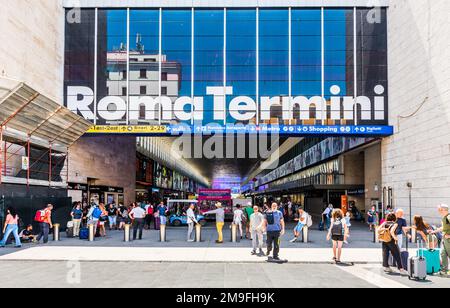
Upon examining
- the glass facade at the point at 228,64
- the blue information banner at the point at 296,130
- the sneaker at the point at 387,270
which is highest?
the glass facade at the point at 228,64

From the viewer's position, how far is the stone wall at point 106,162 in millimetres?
28656

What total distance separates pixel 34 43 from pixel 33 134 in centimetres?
647

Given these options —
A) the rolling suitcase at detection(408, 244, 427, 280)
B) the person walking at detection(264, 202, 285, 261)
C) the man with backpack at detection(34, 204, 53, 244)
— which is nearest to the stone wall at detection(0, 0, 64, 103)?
the man with backpack at detection(34, 204, 53, 244)

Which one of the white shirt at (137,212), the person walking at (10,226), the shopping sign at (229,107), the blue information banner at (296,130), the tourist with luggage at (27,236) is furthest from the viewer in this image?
the shopping sign at (229,107)

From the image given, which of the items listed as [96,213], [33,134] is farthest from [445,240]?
[33,134]

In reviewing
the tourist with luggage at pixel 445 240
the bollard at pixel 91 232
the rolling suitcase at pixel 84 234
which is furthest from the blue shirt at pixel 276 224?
the rolling suitcase at pixel 84 234

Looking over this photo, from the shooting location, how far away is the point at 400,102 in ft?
84.5

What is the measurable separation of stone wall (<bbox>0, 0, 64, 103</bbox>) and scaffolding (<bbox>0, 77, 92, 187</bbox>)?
216 cm

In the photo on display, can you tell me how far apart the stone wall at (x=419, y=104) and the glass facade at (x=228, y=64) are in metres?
1.89

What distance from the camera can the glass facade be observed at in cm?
2777

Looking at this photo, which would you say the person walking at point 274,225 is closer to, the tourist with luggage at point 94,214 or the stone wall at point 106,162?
the tourist with luggage at point 94,214

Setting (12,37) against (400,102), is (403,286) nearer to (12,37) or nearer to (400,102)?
(400,102)

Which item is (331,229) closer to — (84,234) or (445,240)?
(445,240)

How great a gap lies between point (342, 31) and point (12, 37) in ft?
65.1
